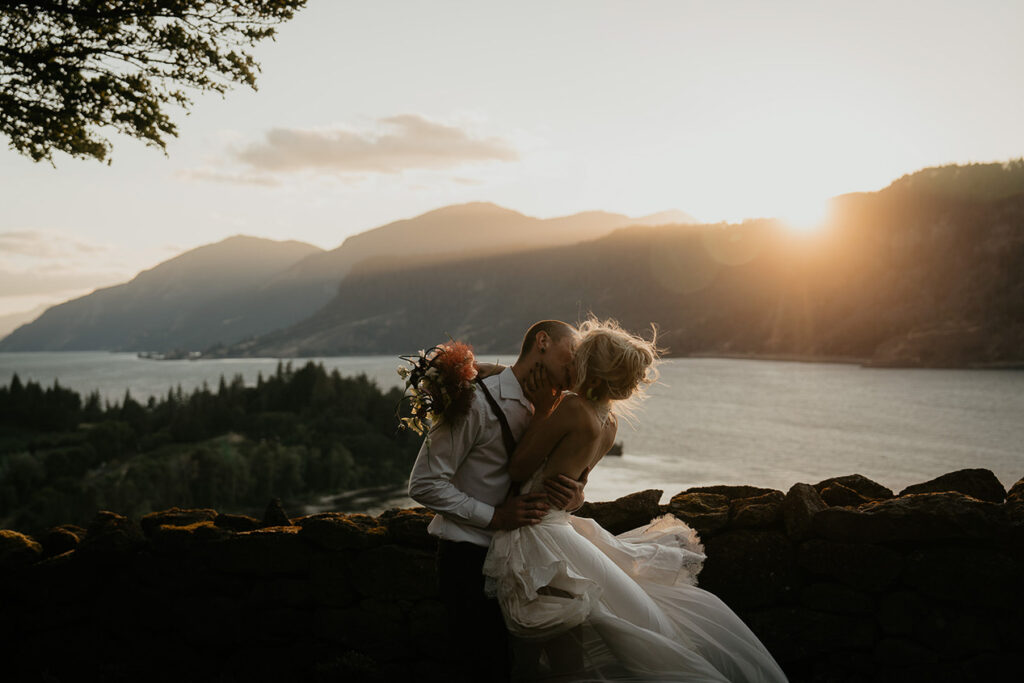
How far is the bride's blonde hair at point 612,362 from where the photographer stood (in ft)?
10.1

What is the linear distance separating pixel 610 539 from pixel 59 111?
7.44 meters

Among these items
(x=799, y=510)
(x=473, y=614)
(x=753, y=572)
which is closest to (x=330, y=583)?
(x=473, y=614)

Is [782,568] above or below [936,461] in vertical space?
above

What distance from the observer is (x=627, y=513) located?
4.70 metres

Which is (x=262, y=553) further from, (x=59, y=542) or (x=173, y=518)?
(x=59, y=542)

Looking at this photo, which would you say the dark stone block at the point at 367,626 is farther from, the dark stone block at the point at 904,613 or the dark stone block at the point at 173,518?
the dark stone block at the point at 904,613

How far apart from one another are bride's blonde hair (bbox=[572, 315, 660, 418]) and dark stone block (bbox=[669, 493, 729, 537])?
167cm

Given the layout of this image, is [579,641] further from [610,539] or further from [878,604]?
[878,604]

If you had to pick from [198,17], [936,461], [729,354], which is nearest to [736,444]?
[936,461]

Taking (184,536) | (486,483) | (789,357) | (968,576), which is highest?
(486,483)

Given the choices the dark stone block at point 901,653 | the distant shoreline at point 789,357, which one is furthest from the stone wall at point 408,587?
the distant shoreline at point 789,357

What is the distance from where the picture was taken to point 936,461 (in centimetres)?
7056

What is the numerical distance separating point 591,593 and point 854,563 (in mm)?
1858

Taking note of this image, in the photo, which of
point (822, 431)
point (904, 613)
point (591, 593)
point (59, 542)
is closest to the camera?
point (591, 593)
